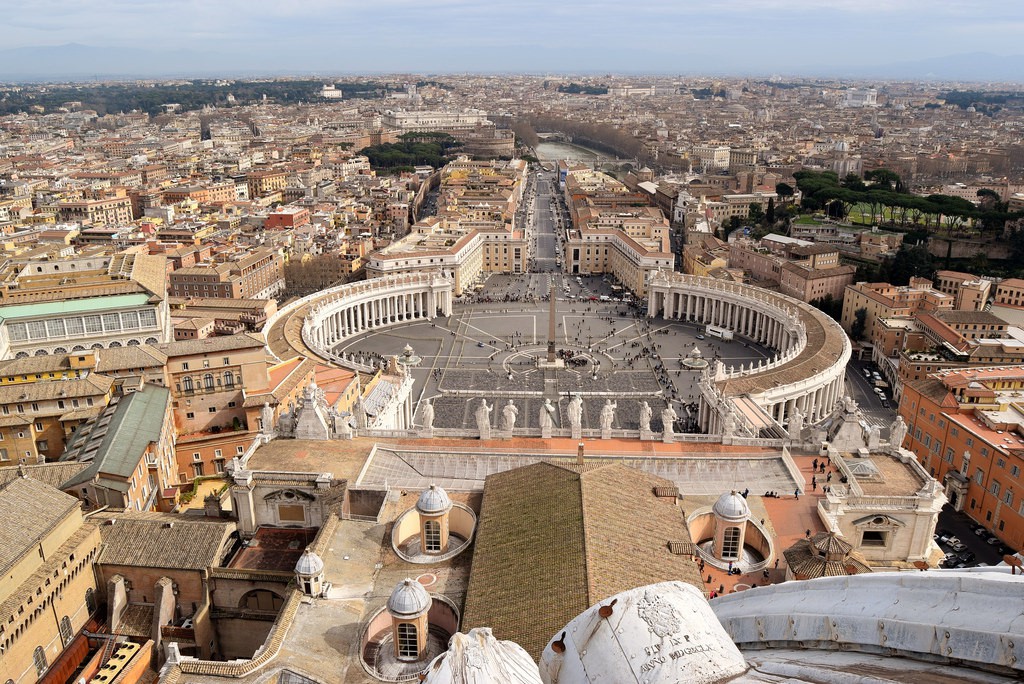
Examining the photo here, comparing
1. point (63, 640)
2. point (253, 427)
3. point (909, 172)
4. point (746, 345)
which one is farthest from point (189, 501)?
point (909, 172)

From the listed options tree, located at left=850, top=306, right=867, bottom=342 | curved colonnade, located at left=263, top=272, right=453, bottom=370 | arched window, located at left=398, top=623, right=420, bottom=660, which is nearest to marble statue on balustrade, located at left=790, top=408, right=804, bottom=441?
arched window, located at left=398, top=623, right=420, bottom=660

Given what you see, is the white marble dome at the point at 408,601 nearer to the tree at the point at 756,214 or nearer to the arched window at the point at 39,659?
the arched window at the point at 39,659

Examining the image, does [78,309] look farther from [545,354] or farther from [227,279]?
[545,354]

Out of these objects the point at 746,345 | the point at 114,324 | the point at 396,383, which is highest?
the point at 114,324

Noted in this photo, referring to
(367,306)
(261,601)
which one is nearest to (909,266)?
(367,306)

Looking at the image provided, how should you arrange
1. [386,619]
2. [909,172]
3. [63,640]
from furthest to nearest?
[909,172], [63,640], [386,619]

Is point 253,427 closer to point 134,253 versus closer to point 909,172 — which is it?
point 134,253

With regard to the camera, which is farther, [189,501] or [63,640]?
[189,501]
